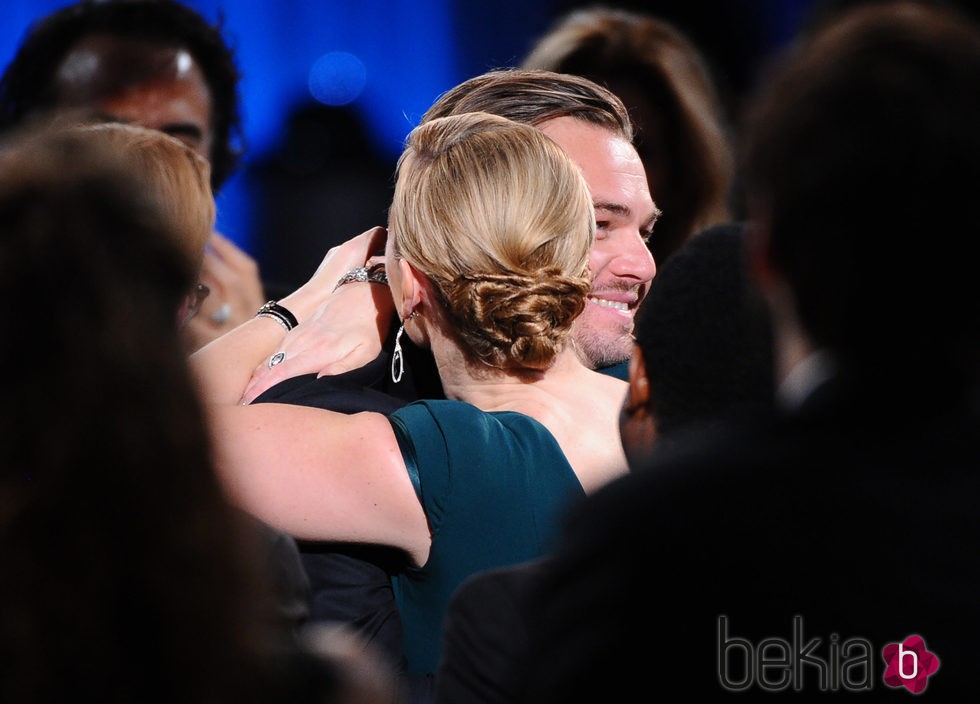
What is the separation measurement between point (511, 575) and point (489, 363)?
0.63 metres

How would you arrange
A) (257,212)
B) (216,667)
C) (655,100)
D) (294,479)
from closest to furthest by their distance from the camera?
(216,667) < (294,479) < (655,100) < (257,212)

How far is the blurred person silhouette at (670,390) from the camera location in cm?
107

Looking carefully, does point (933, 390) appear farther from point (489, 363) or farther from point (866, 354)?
point (489, 363)

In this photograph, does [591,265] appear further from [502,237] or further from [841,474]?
Answer: [841,474]

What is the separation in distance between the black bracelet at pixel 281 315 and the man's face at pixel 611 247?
0.54 metres

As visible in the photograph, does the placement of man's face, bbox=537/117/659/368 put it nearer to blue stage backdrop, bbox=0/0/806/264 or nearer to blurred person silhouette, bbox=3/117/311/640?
blurred person silhouette, bbox=3/117/311/640

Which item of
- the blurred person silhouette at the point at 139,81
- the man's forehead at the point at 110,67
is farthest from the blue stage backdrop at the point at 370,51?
the man's forehead at the point at 110,67

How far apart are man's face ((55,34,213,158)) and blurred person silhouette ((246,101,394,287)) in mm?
847

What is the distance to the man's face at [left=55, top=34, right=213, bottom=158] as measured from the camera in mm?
2975

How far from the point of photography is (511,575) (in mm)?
1104

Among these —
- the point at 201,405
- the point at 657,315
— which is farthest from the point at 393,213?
the point at 201,405

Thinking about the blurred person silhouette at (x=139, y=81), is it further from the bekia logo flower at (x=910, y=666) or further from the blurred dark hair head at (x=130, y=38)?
the bekia logo flower at (x=910, y=666)

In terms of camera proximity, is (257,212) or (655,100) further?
(257,212)

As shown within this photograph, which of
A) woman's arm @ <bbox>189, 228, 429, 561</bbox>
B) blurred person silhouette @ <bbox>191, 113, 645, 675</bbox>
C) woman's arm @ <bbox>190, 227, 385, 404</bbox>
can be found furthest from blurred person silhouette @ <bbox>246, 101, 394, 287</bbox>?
woman's arm @ <bbox>189, 228, 429, 561</bbox>
